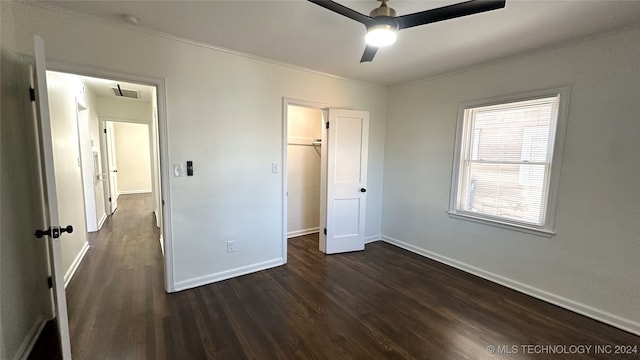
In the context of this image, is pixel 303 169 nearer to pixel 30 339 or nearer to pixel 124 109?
pixel 30 339

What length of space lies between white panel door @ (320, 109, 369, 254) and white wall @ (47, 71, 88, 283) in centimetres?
300

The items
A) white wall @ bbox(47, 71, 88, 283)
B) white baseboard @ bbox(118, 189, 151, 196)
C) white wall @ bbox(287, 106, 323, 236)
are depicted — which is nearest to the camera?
white wall @ bbox(47, 71, 88, 283)

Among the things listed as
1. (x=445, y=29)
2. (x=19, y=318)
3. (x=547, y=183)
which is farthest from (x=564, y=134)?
(x=19, y=318)

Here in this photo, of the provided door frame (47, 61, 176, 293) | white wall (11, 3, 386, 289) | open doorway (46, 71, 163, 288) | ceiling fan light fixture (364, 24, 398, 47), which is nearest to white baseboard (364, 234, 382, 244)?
white wall (11, 3, 386, 289)

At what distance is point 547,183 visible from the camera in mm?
2721

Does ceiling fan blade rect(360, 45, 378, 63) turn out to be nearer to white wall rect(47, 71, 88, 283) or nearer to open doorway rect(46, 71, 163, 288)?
open doorway rect(46, 71, 163, 288)

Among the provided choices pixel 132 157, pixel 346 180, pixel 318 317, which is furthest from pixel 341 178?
pixel 132 157

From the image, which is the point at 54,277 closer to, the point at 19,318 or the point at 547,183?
the point at 19,318

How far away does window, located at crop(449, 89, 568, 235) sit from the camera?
8.86 ft

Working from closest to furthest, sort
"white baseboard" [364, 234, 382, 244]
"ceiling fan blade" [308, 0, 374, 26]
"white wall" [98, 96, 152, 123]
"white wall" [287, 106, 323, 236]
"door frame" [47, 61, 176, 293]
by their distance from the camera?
"ceiling fan blade" [308, 0, 374, 26], "door frame" [47, 61, 176, 293], "white baseboard" [364, 234, 382, 244], "white wall" [287, 106, 323, 236], "white wall" [98, 96, 152, 123]

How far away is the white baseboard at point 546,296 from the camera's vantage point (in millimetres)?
2324

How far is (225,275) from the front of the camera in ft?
10.1

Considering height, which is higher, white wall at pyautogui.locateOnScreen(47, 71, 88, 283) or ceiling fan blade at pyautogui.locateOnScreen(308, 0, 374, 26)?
ceiling fan blade at pyautogui.locateOnScreen(308, 0, 374, 26)

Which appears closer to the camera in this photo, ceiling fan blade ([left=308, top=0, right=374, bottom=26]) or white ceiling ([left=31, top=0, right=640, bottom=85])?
ceiling fan blade ([left=308, top=0, right=374, bottom=26])
